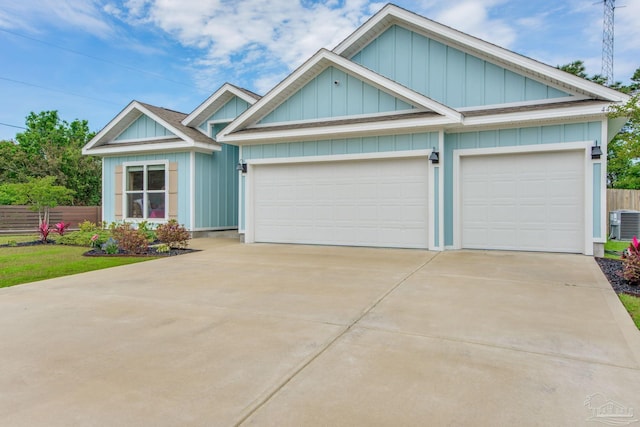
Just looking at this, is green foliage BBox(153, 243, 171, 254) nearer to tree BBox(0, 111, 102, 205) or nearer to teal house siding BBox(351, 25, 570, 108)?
teal house siding BBox(351, 25, 570, 108)

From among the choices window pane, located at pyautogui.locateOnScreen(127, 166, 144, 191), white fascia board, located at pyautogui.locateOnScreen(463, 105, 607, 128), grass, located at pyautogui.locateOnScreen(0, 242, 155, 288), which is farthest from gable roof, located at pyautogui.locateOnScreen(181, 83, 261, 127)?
white fascia board, located at pyautogui.locateOnScreen(463, 105, 607, 128)

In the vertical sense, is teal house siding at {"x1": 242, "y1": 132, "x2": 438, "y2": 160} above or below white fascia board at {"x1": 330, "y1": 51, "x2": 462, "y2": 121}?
below

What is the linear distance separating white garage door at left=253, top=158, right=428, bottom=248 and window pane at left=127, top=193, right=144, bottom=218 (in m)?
4.83

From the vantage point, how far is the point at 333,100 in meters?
Result: 10.4

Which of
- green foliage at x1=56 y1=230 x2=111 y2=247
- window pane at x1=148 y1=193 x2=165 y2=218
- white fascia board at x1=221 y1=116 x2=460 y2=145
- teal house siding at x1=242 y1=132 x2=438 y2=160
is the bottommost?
green foliage at x1=56 y1=230 x2=111 y2=247

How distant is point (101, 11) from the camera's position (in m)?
18.4

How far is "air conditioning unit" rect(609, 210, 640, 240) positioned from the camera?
11.8 metres

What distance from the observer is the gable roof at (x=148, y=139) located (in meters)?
12.6

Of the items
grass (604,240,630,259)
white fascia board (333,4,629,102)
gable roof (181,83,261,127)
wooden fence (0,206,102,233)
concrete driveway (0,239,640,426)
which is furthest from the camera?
wooden fence (0,206,102,233)

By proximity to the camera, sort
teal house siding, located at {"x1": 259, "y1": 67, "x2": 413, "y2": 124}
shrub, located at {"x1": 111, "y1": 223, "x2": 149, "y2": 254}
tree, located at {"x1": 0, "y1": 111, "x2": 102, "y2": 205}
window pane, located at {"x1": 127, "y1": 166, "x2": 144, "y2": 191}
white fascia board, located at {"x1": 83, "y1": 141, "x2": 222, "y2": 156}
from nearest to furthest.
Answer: shrub, located at {"x1": 111, "y1": 223, "x2": 149, "y2": 254} → teal house siding, located at {"x1": 259, "y1": 67, "x2": 413, "y2": 124} → white fascia board, located at {"x1": 83, "y1": 141, "x2": 222, "y2": 156} → window pane, located at {"x1": 127, "y1": 166, "x2": 144, "y2": 191} → tree, located at {"x1": 0, "y1": 111, "x2": 102, "y2": 205}

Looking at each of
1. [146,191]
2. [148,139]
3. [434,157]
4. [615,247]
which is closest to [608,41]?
[615,247]

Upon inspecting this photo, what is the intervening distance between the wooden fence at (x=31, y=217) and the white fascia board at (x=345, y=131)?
9.96 m

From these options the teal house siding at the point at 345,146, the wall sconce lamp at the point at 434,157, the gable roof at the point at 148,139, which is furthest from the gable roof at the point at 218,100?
the wall sconce lamp at the point at 434,157

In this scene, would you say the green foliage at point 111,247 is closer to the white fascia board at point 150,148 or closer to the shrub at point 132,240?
the shrub at point 132,240
